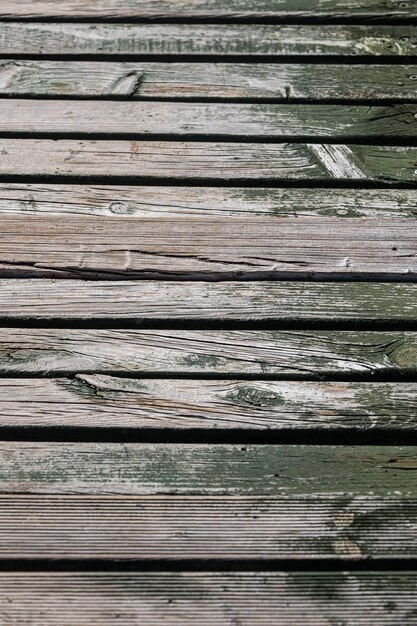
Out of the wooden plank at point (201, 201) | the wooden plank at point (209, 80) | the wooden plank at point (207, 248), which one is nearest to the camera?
the wooden plank at point (207, 248)

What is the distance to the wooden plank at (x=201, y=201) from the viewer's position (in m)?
1.95

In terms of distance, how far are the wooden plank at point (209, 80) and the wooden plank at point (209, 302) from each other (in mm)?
779

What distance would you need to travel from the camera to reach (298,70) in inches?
94.3

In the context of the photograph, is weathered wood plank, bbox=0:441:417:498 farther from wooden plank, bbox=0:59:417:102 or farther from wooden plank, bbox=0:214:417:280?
wooden plank, bbox=0:59:417:102

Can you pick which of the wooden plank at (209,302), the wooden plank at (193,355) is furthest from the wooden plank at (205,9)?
the wooden plank at (193,355)

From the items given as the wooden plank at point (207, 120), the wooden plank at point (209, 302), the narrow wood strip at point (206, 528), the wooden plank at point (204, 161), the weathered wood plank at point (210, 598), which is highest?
the wooden plank at point (207, 120)

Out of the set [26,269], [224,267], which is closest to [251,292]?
[224,267]

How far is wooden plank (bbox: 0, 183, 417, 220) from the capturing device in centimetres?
195

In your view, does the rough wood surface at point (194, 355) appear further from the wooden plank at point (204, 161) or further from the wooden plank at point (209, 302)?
the wooden plank at point (204, 161)

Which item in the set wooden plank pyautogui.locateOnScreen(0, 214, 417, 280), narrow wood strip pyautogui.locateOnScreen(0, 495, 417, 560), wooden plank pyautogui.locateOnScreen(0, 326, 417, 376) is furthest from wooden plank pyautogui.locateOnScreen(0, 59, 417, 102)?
narrow wood strip pyautogui.locateOnScreen(0, 495, 417, 560)

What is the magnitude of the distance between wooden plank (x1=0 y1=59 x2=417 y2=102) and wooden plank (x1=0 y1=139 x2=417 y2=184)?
24cm

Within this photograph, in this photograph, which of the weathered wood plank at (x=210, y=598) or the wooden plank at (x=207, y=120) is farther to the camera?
the wooden plank at (x=207, y=120)

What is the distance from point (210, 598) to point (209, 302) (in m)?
0.69

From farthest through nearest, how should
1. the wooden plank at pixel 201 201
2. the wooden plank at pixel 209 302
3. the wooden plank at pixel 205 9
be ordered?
1. the wooden plank at pixel 205 9
2. the wooden plank at pixel 201 201
3. the wooden plank at pixel 209 302
